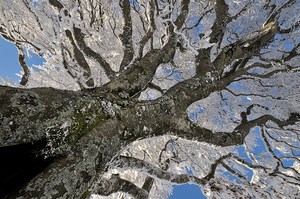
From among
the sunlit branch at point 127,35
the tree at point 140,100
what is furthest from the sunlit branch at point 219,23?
the sunlit branch at point 127,35

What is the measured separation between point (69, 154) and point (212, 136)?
2.08 m

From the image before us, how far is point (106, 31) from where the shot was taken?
21.5ft

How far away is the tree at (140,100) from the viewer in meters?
1.56

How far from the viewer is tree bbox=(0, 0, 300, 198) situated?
5.11ft

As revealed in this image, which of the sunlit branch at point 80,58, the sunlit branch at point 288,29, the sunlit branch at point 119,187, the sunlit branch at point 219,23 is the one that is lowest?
the sunlit branch at point 119,187

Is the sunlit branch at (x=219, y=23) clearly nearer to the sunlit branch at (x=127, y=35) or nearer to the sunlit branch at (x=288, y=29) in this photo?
the sunlit branch at (x=127, y=35)

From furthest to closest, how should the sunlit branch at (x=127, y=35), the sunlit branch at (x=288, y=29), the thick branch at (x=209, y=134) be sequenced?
the sunlit branch at (x=288, y=29), the sunlit branch at (x=127, y=35), the thick branch at (x=209, y=134)

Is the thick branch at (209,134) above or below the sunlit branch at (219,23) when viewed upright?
below

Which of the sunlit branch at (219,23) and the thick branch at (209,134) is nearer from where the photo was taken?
the thick branch at (209,134)

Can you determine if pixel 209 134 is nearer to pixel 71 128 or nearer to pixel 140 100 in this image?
pixel 140 100

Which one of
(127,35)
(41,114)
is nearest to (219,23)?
(127,35)

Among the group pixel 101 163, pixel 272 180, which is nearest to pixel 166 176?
pixel 101 163

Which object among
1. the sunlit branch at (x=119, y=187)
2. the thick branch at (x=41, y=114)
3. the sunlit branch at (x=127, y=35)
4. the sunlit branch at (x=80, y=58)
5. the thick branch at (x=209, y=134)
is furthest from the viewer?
the sunlit branch at (x=80, y=58)

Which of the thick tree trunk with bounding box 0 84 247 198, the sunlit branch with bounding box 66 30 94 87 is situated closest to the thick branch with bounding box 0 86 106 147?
the thick tree trunk with bounding box 0 84 247 198
